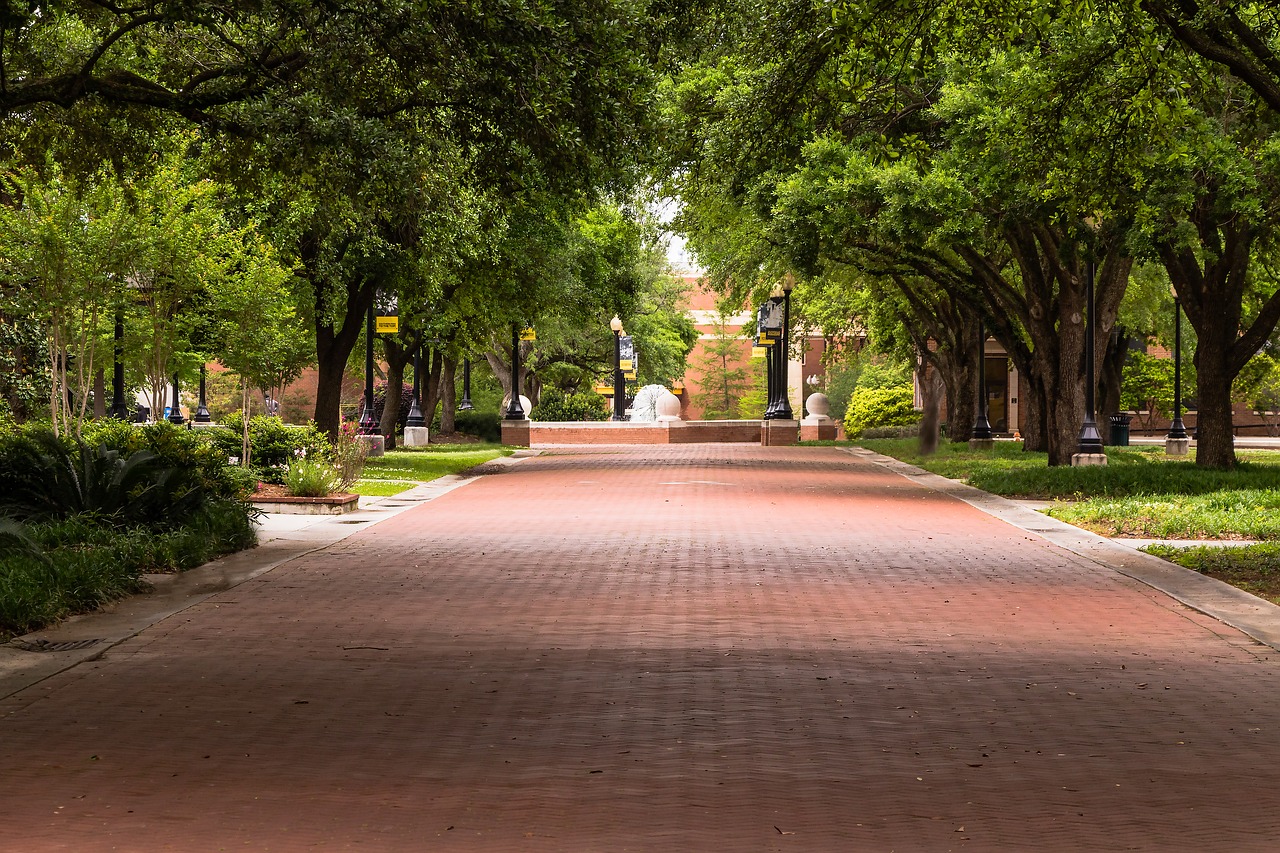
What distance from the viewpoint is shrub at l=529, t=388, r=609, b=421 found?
57969 millimetres

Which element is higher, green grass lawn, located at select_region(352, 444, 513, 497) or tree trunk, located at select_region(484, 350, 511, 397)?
tree trunk, located at select_region(484, 350, 511, 397)

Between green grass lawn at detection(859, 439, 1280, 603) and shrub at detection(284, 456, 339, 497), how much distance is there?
9.86 m

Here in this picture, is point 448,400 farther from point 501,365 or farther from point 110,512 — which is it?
point 110,512

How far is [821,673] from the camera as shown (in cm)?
831

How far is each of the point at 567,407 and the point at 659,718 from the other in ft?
170

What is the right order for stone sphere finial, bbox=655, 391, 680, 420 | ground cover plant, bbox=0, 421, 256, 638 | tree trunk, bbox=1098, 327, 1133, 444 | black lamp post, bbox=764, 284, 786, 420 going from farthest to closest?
stone sphere finial, bbox=655, 391, 680, 420 < tree trunk, bbox=1098, 327, 1133, 444 < black lamp post, bbox=764, 284, 786, 420 < ground cover plant, bbox=0, 421, 256, 638

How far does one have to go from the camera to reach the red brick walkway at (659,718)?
5.40 m

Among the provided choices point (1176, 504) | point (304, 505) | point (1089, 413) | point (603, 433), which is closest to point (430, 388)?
point (603, 433)

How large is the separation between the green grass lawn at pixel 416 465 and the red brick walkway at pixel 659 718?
10.3 metres

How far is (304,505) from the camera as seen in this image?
19031 millimetres

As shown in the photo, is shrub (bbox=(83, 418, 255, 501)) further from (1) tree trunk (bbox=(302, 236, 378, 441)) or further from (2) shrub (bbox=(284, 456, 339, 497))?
(1) tree trunk (bbox=(302, 236, 378, 441))

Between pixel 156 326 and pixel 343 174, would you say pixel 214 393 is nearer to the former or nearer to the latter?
pixel 156 326

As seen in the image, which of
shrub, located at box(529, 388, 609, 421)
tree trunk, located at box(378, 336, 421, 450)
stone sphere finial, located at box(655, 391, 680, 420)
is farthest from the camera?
shrub, located at box(529, 388, 609, 421)

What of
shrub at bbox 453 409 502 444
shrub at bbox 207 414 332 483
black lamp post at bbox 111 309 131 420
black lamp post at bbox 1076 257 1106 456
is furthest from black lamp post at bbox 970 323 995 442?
black lamp post at bbox 111 309 131 420
